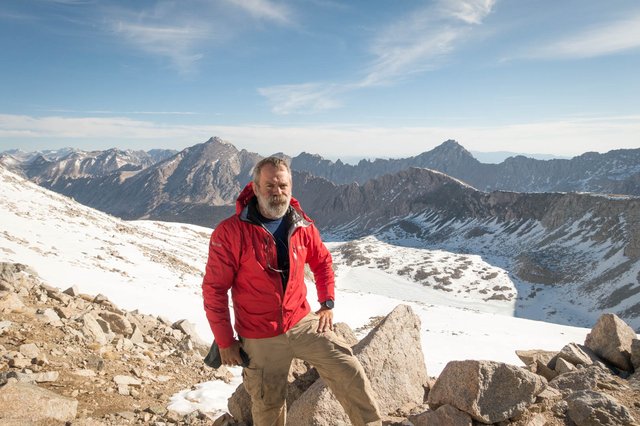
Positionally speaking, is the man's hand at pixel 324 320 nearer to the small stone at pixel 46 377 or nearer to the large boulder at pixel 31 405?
the large boulder at pixel 31 405

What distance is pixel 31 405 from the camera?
5.32 meters

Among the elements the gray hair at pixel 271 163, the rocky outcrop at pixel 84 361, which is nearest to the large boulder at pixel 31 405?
the rocky outcrop at pixel 84 361

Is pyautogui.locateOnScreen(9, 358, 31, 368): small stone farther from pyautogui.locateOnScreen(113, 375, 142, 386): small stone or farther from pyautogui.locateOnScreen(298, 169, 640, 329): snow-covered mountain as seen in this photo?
pyautogui.locateOnScreen(298, 169, 640, 329): snow-covered mountain

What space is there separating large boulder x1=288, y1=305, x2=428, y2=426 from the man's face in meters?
3.15

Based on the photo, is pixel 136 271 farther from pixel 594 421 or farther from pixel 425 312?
pixel 425 312

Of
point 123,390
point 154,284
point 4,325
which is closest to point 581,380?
point 123,390

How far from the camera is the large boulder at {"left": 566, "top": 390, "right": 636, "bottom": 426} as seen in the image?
5.77m

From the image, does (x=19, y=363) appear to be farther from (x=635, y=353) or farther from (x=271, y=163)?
(x=635, y=353)

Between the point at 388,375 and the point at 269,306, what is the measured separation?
3.56m

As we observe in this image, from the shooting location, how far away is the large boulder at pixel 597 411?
5773 mm

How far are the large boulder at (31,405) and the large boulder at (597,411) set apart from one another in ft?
25.2

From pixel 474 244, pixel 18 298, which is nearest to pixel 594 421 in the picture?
pixel 18 298

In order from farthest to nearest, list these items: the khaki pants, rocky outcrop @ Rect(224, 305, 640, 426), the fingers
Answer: rocky outcrop @ Rect(224, 305, 640, 426) < the fingers < the khaki pants

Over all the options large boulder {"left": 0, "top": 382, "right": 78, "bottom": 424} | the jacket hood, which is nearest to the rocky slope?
large boulder {"left": 0, "top": 382, "right": 78, "bottom": 424}
